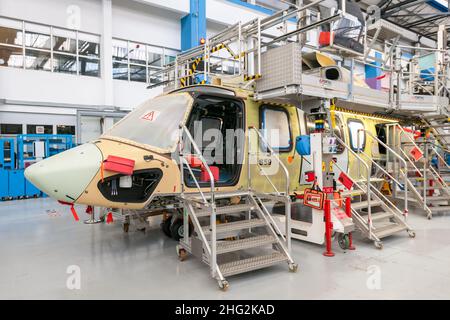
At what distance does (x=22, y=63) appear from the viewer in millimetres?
9094

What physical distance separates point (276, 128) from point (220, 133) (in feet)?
3.93

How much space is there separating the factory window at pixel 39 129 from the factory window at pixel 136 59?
2810mm

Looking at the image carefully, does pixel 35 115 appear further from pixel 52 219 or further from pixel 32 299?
pixel 32 299

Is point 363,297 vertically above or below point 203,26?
below

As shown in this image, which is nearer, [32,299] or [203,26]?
[32,299]

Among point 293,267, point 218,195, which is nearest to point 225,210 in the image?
point 218,195

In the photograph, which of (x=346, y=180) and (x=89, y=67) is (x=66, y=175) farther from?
(x=89, y=67)

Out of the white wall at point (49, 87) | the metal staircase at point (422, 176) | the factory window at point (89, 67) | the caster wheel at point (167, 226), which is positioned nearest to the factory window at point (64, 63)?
the factory window at point (89, 67)

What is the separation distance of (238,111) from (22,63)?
7.97 metres

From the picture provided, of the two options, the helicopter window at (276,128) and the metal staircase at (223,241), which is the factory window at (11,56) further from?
the helicopter window at (276,128)

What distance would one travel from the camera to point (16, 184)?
8.27 meters
